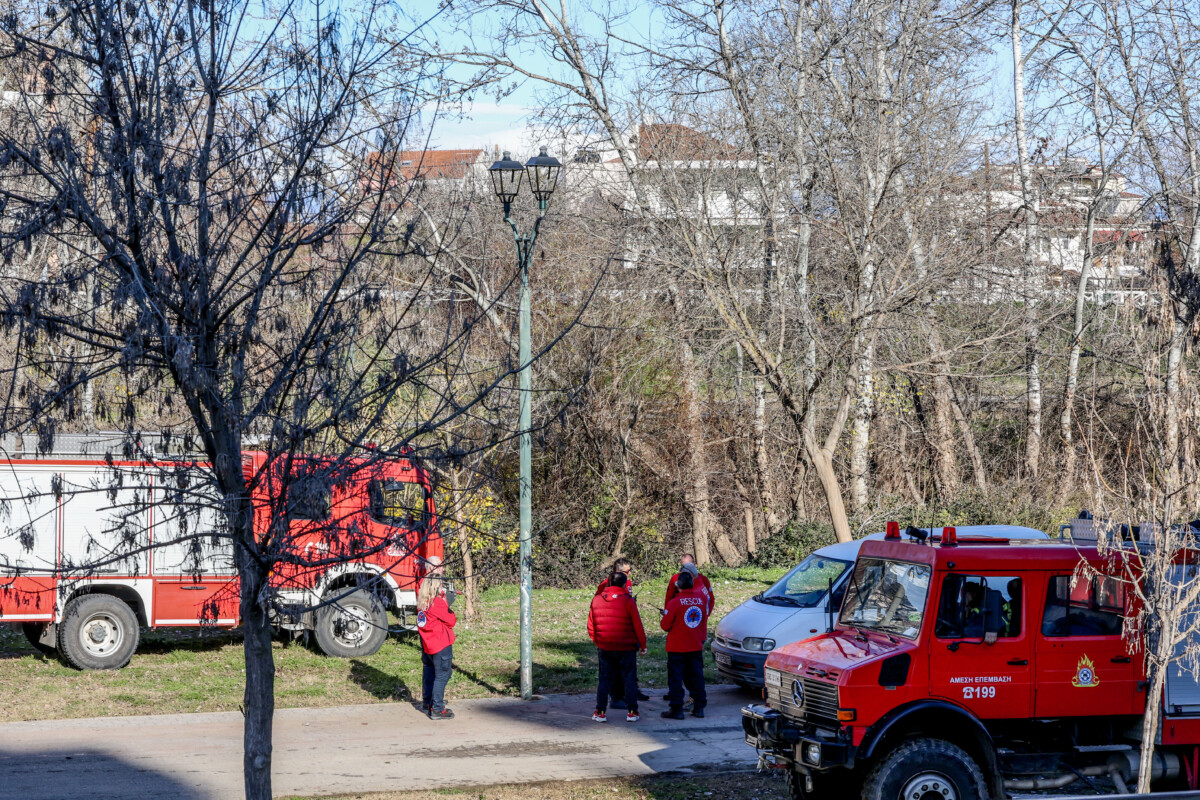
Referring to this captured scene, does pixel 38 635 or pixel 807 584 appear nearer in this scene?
pixel 807 584

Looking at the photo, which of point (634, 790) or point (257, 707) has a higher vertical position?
point (257, 707)

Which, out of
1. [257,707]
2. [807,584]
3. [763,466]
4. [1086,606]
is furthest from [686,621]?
[763,466]

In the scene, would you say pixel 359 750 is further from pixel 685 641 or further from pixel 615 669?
pixel 685 641

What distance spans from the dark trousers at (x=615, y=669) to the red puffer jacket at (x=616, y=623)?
109mm

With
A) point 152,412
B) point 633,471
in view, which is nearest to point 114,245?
point 152,412

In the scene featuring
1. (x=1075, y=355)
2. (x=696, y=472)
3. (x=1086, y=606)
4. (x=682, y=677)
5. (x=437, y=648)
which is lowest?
(x=682, y=677)

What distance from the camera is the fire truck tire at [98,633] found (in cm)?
1398

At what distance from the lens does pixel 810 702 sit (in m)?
8.43

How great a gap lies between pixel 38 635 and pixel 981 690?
12.2m

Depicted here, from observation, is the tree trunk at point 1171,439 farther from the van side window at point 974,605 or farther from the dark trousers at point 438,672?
the dark trousers at point 438,672

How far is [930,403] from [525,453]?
1731cm

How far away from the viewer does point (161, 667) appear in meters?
14.6

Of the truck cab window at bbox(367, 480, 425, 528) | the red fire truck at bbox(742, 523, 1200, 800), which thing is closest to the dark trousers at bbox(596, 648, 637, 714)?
the red fire truck at bbox(742, 523, 1200, 800)

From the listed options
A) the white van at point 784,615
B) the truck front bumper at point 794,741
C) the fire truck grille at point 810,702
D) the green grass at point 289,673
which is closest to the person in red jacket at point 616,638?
the white van at point 784,615
